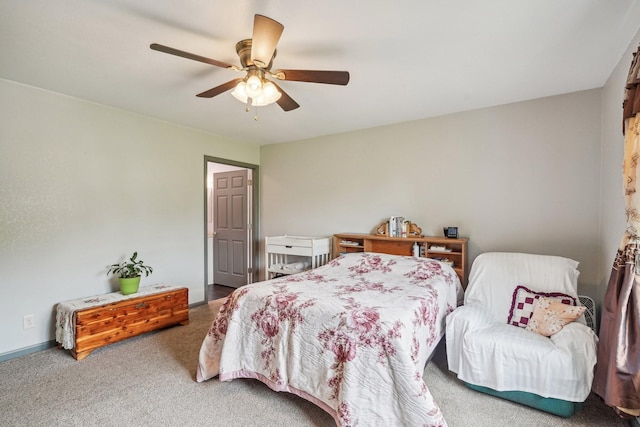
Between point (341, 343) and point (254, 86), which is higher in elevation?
point (254, 86)

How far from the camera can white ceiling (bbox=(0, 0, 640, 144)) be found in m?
1.67

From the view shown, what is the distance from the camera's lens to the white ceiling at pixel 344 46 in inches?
65.8

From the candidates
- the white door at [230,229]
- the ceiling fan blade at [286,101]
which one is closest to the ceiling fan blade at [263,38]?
the ceiling fan blade at [286,101]

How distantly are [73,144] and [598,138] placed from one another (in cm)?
486

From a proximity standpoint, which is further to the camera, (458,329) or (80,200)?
(80,200)

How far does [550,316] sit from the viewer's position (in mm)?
2203

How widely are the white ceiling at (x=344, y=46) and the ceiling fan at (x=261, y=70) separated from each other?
0.60 ft

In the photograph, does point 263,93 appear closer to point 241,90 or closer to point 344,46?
point 241,90

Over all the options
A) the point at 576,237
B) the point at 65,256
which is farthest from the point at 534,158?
the point at 65,256

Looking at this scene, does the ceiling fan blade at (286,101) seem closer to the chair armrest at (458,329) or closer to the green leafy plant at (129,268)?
the chair armrest at (458,329)

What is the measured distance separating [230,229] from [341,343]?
3741 millimetres

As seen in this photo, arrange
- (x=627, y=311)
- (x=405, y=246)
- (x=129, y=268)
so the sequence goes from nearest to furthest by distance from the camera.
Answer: (x=627, y=311)
(x=129, y=268)
(x=405, y=246)

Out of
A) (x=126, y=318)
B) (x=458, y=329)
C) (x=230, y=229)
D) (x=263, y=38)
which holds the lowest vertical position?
(x=126, y=318)

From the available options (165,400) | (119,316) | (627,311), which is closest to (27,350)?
(119,316)
